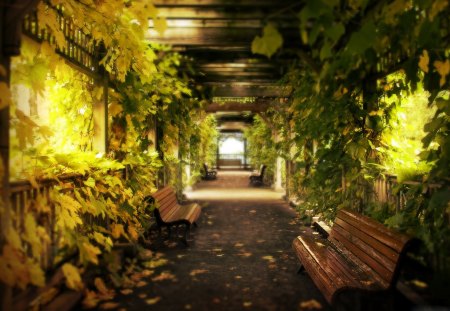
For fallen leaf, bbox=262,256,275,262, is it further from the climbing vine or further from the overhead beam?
the overhead beam

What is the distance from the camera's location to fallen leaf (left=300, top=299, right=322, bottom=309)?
3.70 m

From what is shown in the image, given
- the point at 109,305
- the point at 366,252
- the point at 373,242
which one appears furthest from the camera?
the point at 109,305

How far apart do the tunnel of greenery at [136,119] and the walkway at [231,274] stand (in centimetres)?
62

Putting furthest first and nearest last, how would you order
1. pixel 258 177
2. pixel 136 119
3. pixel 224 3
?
pixel 258 177 < pixel 136 119 < pixel 224 3

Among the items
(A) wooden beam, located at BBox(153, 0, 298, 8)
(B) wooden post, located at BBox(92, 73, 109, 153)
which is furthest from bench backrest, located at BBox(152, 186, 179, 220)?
(A) wooden beam, located at BBox(153, 0, 298, 8)

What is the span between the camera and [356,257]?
12.6 ft

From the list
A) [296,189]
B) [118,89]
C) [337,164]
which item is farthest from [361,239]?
[296,189]

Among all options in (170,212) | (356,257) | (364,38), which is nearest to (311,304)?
(356,257)

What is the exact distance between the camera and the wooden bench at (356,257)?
3.00 meters

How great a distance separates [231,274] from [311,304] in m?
1.26

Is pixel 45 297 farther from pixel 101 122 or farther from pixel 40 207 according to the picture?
pixel 101 122

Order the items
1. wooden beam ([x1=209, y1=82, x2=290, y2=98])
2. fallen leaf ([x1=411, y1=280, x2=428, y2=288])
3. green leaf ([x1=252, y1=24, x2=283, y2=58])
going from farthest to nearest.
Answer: wooden beam ([x1=209, y1=82, x2=290, y2=98])
fallen leaf ([x1=411, y1=280, x2=428, y2=288])
green leaf ([x1=252, y1=24, x2=283, y2=58])

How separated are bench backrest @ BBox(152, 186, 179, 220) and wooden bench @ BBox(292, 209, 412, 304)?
95.0 inches

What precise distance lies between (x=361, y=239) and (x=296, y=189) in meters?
6.32
